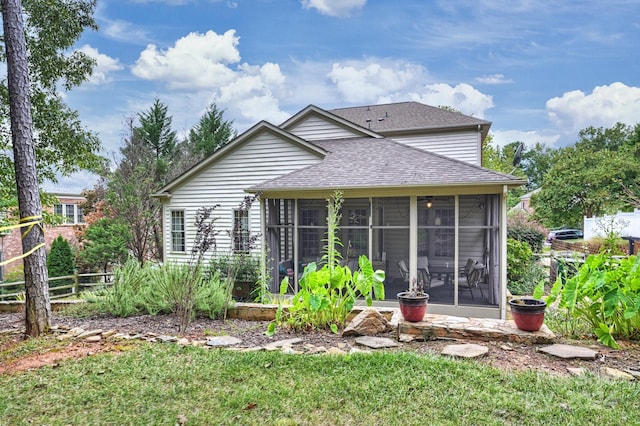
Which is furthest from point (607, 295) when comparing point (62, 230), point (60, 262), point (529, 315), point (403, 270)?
point (62, 230)

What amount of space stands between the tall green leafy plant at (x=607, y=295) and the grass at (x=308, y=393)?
1232 millimetres

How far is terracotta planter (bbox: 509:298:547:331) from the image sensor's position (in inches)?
169

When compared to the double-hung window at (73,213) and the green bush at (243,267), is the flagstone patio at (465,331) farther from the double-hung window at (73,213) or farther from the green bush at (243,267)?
the double-hung window at (73,213)

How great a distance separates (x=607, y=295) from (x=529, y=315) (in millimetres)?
824

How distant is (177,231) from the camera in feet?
37.7

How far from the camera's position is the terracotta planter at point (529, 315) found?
14.0ft

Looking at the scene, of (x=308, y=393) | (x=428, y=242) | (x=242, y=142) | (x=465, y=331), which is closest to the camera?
(x=308, y=393)

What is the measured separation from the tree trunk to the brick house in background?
14020mm

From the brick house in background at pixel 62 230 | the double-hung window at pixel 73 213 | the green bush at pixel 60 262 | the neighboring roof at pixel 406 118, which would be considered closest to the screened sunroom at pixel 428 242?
the neighboring roof at pixel 406 118

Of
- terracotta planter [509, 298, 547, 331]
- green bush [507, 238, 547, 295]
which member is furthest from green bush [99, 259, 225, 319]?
green bush [507, 238, 547, 295]

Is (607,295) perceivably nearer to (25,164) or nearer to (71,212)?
(25,164)

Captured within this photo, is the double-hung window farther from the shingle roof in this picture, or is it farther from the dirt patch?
the dirt patch

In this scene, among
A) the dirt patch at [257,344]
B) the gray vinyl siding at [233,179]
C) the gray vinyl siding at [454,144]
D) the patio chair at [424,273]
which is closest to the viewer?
the dirt patch at [257,344]

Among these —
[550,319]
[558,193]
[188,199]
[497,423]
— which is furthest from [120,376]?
[558,193]
